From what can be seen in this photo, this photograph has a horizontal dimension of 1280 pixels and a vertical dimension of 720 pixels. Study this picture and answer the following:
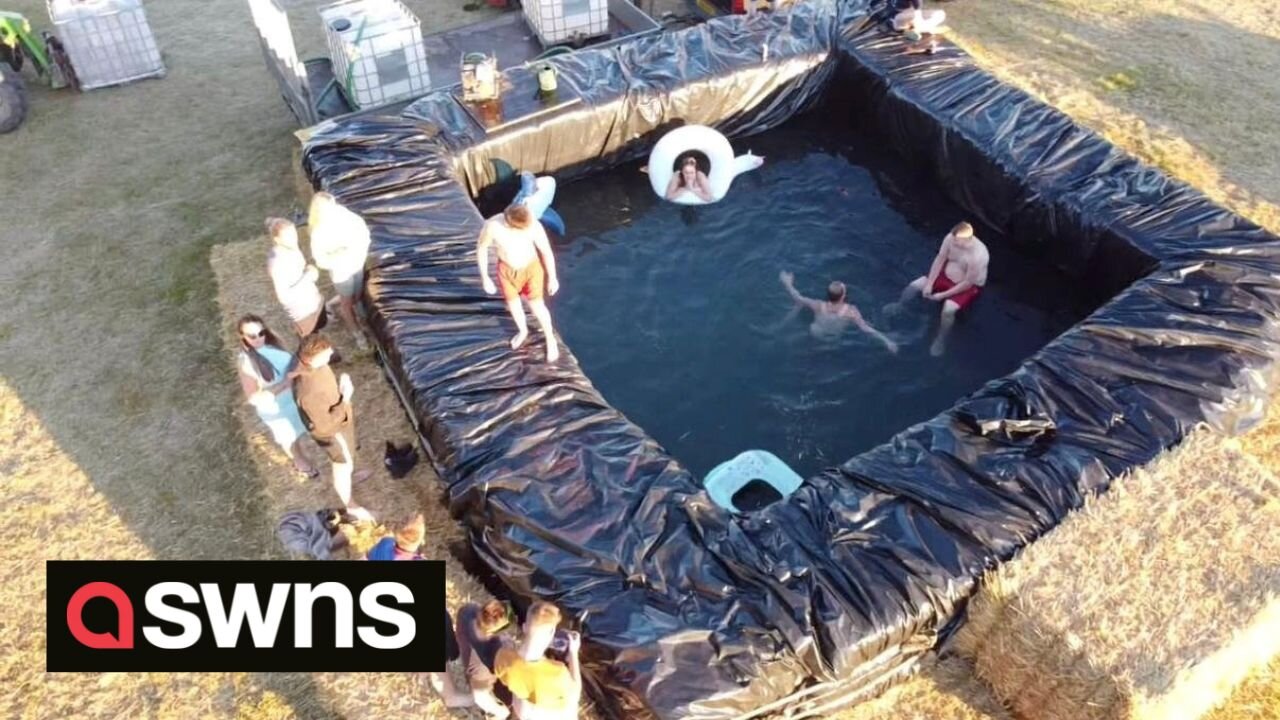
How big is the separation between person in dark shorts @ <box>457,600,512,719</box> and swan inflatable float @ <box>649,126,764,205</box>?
5.30 m

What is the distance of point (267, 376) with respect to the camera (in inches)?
243

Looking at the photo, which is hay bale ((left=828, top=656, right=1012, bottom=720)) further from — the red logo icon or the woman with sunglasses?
the red logo icon

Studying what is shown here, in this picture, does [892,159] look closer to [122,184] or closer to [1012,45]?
[1012,45]

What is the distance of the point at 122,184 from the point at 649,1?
23.5 ft

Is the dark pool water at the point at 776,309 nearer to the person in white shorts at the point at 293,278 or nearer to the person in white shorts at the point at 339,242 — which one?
the person in white shorts at the point at 339,242

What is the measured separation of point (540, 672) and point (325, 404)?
230 cm

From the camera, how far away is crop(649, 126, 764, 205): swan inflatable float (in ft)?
29.8

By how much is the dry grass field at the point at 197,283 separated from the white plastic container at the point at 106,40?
263 mm

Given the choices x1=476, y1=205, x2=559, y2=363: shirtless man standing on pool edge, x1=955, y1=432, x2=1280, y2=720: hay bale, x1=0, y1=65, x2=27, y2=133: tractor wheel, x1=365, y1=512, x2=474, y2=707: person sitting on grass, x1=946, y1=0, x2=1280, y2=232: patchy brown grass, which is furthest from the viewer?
x1=0, y1=65, x2=27, y2=133: tractor wheel

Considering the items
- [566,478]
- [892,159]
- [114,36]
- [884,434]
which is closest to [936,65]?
A: [892,159]

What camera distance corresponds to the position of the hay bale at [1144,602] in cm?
489

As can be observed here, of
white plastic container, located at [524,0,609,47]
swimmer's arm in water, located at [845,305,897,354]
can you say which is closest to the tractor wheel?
white plastic container, located at [524,0,609,47]

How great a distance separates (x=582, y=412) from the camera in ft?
19.9

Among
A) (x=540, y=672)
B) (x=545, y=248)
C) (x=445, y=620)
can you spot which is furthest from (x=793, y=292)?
(x=540, y=672)
